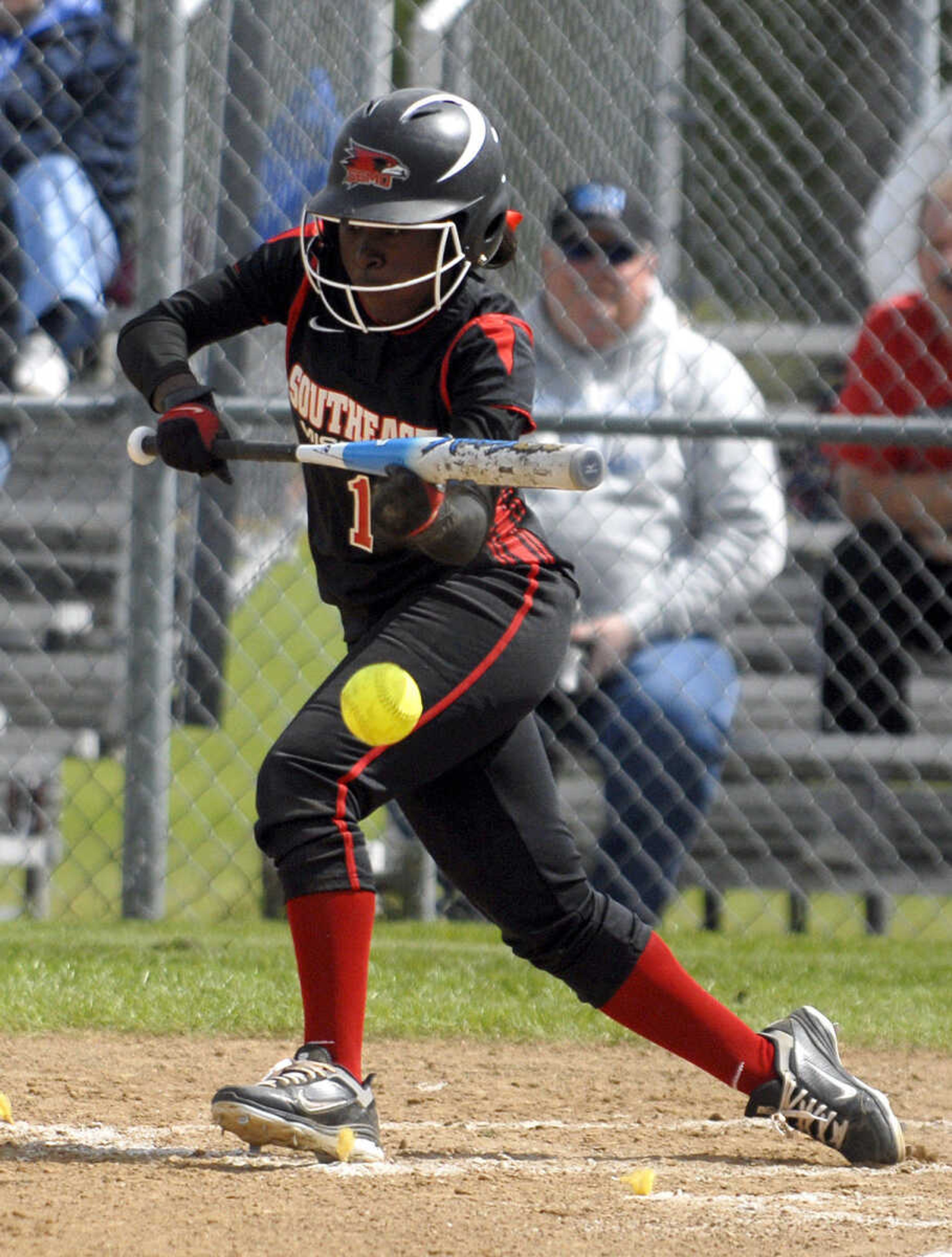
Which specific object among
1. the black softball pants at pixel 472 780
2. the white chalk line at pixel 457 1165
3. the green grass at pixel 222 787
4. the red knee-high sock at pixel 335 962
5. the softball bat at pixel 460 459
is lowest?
the green grass at pixel 222 787

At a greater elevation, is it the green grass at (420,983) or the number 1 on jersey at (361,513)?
the number 1 on jersey at (361,513)

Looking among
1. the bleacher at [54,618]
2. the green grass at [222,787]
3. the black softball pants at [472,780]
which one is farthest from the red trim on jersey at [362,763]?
the bleacher at [54,618]

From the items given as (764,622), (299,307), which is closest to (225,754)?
(764,622)

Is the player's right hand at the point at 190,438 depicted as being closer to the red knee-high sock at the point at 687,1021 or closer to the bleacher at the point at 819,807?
the red knee-high sock at the point at 687,1021

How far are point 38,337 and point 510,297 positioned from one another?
130 inches

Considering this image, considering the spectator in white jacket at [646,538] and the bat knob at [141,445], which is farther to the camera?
the spectator in white jacket at [646,538]

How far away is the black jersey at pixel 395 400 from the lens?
314 cm

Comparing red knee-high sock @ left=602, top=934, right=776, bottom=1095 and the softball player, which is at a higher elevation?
the softball player

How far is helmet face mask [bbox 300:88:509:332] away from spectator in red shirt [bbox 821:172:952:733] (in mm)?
2784

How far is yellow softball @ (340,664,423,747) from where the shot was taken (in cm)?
303

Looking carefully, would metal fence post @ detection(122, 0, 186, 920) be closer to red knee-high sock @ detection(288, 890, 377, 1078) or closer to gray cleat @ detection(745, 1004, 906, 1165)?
red knee-high sock @ detection(288, 890, 377, 1078)

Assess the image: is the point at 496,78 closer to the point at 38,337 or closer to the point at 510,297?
the point at 38,337

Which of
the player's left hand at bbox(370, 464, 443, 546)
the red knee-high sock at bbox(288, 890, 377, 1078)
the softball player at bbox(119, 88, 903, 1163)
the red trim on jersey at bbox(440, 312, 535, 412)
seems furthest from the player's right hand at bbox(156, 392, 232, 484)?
the red knee-high sock at bbox(288, 890, 377, 1078)

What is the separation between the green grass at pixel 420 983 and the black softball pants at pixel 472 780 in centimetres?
122
